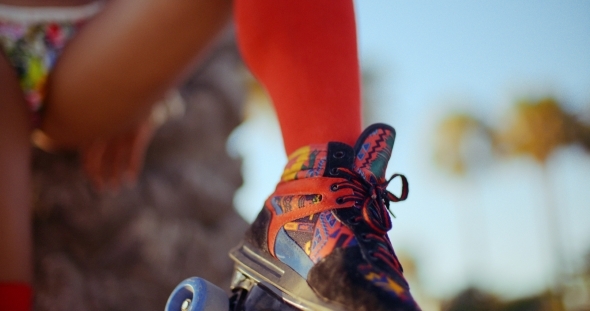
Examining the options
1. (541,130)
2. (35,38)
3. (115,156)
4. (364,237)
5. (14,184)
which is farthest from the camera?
(541,130)

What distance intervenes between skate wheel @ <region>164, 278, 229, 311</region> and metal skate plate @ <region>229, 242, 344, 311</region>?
0.05m

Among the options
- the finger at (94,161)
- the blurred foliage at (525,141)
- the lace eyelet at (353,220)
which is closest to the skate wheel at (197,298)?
the lace eyelet at (353,220)

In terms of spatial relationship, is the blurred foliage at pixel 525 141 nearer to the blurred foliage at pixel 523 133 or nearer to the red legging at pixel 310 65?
the blurred foliage at pixel 523 133

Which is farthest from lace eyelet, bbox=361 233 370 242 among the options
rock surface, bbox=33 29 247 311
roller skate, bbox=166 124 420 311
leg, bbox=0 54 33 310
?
rock surface, bbox=33 29 247 311

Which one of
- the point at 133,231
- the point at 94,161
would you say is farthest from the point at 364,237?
the point at 133,231

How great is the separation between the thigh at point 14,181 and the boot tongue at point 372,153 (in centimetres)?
90

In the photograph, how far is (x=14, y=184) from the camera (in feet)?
4.30

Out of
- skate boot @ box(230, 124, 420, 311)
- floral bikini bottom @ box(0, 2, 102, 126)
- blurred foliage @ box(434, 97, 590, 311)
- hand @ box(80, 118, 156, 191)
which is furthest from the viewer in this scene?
Answer: blurred foliage @ box(434, 97, 590, 311)

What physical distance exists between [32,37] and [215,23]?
0.62m

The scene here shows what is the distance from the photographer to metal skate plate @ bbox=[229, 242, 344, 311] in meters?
0.75

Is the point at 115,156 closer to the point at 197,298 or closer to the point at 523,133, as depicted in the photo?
the point at 197,298

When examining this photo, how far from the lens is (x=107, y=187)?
77.5 inches

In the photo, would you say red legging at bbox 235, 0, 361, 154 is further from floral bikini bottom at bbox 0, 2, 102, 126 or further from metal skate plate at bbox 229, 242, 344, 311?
floral bikini bottom at bbox 0, 2, 102, 126

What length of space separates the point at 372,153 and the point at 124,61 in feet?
2.53
